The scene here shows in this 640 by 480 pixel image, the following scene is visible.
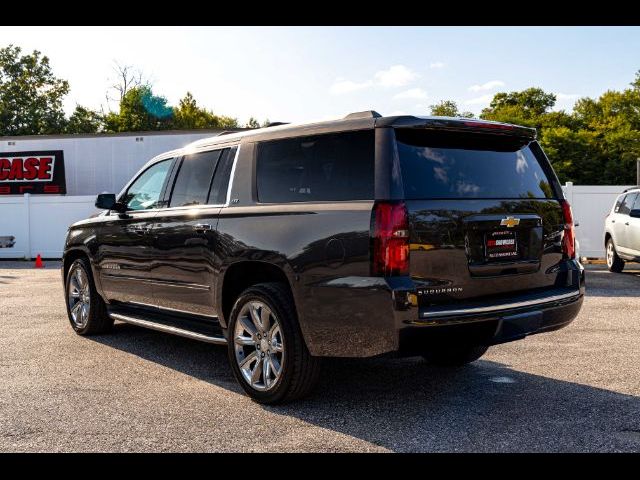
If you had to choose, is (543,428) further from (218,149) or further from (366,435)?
(218,149)

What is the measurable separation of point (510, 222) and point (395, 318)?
1.11m

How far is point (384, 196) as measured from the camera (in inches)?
164

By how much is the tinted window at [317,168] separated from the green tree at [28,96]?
6693 centimetres

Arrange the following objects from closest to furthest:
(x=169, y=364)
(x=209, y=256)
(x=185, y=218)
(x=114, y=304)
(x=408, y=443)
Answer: (x=408, y=443) → (x=209, y=256) → (x=185, y=218) → (x=169, y=364) → (x=114, y=304)

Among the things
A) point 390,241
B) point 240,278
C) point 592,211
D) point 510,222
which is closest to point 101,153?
point 592,211

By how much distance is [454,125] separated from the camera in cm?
450

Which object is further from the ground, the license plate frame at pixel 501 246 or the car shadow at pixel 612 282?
the license plate frame at pixel 501 246

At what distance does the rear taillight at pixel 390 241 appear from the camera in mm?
4094

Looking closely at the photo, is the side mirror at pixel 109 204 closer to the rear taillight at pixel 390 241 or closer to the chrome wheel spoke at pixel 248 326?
the chrome wheel spoke at pixel 248 326

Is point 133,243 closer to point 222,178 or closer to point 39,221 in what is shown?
point 222,178

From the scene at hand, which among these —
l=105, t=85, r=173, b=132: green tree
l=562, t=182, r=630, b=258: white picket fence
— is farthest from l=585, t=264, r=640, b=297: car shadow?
l=105, t=85, r=173, b=132: green tree

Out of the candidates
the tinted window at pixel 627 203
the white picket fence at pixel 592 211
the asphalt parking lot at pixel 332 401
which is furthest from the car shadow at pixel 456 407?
Answer: the white picket fence at pixel 592 211
